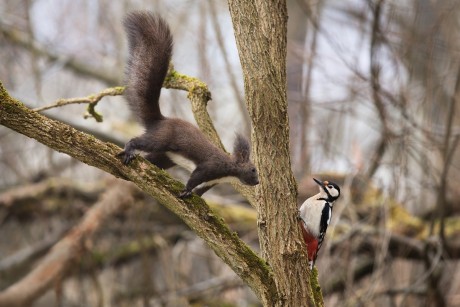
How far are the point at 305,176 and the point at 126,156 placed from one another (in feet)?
13.9

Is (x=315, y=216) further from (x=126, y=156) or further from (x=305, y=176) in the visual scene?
(x=305, y=176)

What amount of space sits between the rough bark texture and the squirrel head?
1.52 feet

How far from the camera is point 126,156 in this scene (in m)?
2.79

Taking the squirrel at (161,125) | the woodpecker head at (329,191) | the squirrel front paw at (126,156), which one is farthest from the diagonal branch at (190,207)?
the woodpecker head at (329,191)

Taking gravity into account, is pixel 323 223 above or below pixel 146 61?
below

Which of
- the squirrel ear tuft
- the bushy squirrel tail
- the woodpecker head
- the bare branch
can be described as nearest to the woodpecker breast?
the woodpecker head

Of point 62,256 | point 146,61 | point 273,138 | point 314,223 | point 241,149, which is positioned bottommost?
point 62,256

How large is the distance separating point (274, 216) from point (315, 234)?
3.17 ft

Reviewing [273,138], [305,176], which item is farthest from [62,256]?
[273,138]

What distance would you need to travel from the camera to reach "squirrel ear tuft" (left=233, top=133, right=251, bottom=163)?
360 cm

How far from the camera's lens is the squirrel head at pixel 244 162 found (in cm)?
336

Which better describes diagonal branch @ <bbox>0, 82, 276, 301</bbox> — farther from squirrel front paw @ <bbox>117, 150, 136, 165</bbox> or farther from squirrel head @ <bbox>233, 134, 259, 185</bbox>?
squirrel head @ <bbox>233, 134, 259, 185</bbox>

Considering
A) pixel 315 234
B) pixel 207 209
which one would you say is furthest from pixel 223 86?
pixel 207 209

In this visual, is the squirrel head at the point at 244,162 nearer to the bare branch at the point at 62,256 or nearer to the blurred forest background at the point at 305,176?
the blurred forest background at the point at 305,176
